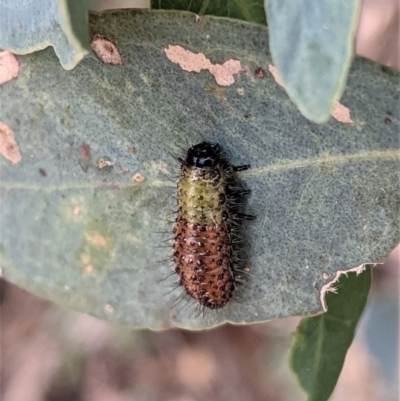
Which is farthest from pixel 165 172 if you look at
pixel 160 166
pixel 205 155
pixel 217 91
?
pixel 217 91

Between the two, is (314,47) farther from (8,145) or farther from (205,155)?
(8,145)

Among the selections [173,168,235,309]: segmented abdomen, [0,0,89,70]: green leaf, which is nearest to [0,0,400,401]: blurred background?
[173,168,235,309]: segmented abdomen

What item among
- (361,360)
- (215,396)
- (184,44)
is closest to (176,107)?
(184,44)

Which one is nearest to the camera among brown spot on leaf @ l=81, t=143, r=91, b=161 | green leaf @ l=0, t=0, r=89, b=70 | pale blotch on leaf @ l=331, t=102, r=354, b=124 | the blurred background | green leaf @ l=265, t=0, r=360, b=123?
green leaf @ l=265, t=0, r=360, b=123

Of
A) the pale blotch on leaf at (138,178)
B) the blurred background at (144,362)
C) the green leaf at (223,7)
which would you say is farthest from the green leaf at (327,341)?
the blurred background at (144,362)

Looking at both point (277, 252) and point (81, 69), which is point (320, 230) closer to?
point (277, 252)

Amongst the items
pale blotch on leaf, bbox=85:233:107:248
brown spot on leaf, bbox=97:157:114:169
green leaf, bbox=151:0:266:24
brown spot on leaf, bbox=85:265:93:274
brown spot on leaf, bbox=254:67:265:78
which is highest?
green leaf, bbox=151:0:266:24

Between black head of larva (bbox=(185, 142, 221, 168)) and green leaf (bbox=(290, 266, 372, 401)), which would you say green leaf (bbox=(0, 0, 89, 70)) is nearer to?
black head of larva (bbox=(185, 142, 221, 168))

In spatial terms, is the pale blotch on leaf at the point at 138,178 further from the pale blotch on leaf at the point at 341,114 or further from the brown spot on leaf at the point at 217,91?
the pale blotch on leaf at the point at 341,114
